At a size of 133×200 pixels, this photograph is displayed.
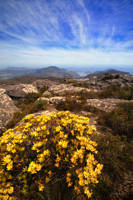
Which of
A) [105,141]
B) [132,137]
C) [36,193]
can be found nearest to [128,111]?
[132,137]

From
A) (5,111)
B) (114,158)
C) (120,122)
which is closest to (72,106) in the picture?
(120,122)

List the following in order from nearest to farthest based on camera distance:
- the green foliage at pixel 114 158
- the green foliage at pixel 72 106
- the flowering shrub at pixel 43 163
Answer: the flowering shrub at pixel 43 163, the green foliage at pixel 114 158, the green foliage at pixel 72 106

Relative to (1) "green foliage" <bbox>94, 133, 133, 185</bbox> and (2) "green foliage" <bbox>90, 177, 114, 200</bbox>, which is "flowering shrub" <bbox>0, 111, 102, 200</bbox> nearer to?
(2) "green foliage" <bbox>90, 177, 114, 200</bbox>

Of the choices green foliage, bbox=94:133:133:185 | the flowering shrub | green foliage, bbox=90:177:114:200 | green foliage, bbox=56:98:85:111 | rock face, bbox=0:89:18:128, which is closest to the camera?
the flowering shrub

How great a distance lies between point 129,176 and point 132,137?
1.96m

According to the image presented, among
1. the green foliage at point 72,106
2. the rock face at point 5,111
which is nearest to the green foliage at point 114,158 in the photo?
the green foliage at point 72,106

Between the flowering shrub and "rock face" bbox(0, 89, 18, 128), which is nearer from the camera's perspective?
the flowering shrub

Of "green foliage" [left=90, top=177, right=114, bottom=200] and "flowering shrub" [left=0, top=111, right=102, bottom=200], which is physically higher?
"flowering shrub" [left=0, top=111, right=102, bottom=200]

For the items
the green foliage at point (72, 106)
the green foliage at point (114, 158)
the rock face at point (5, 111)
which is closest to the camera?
the green foliage at point (114, 158)

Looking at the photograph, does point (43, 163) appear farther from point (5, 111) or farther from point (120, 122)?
point (5, 111)

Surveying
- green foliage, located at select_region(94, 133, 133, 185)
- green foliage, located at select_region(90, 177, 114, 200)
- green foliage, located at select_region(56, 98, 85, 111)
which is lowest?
green foliage, located at select_region(90, 177, 114, 200)

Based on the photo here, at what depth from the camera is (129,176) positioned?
2.49 metres

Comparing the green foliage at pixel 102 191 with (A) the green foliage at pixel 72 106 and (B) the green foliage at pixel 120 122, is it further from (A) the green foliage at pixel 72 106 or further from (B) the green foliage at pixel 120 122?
(A) the green foliage at pixel 72 106

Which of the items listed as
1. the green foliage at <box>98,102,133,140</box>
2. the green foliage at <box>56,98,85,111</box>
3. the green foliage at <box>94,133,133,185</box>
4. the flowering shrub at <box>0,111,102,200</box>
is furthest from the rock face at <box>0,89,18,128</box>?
the green foliage at <box>98,102,133,140</box>
